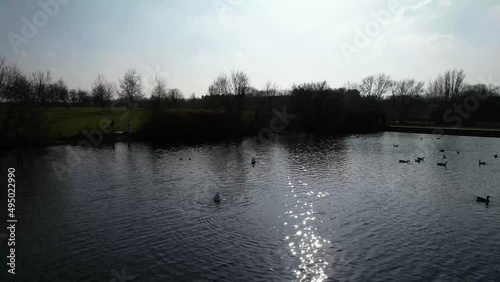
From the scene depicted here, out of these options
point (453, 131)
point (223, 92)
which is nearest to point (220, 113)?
point (223, 92)

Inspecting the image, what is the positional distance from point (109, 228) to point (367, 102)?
97774 millimetres

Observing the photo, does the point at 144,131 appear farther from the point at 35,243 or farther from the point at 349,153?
the point at 35,243

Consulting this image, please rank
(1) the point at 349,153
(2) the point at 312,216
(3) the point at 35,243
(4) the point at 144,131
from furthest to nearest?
(4) the point at 144,131 → (1) the point at 349,153 → (2) the point at 312,216 → (3) the point at 35,243

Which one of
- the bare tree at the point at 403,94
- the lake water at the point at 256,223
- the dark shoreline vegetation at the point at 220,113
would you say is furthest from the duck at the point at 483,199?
the bare tree at the point at 403,94

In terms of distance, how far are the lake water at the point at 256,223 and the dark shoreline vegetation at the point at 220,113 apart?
1612cm

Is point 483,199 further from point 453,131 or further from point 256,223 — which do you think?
point 453,131

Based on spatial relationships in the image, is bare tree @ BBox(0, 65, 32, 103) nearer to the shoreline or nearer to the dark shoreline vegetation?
the dark shoreline vegetation

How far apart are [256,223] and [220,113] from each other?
46125 millimetres

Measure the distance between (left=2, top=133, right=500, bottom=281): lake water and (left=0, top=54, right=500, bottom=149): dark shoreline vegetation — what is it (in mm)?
16119

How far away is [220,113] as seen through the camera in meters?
61.0

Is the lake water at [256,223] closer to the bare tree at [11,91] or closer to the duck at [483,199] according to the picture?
the duck at [483,199]

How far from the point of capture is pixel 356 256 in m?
12.5

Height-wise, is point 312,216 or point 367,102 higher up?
point 367,102

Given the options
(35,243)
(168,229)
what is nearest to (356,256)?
(168,229)
